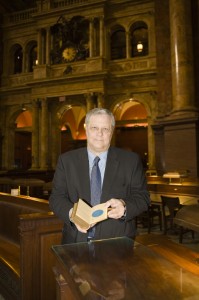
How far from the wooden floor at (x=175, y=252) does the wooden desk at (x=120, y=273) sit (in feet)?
0.18

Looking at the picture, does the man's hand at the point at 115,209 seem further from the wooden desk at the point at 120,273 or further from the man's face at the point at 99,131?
the man's face at the point at 99,131

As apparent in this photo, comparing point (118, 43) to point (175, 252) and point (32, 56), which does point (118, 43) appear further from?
point (175, 252)

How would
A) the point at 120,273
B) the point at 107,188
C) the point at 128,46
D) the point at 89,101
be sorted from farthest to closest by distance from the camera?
1. the point at 128,46
2. the point at 89,101
3. the point at 107,188
4. the point at 120,273

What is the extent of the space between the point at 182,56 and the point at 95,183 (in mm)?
8956

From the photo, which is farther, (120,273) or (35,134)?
(35,134)

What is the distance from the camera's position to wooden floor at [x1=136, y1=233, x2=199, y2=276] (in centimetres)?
157

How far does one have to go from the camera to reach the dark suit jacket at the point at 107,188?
5.74 ft

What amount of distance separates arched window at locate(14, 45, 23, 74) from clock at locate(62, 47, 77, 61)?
4057 mm

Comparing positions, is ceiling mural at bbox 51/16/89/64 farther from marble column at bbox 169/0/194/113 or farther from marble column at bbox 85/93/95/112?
marble column at bbox 169/0/194/113

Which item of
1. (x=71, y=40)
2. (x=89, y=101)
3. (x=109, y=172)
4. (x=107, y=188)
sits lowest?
(x=107, y=188)

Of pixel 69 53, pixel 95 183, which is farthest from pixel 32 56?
pixel 95 183

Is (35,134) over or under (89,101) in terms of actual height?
under

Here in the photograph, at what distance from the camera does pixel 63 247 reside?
4.79 feet

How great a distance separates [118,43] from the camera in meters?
16.2
